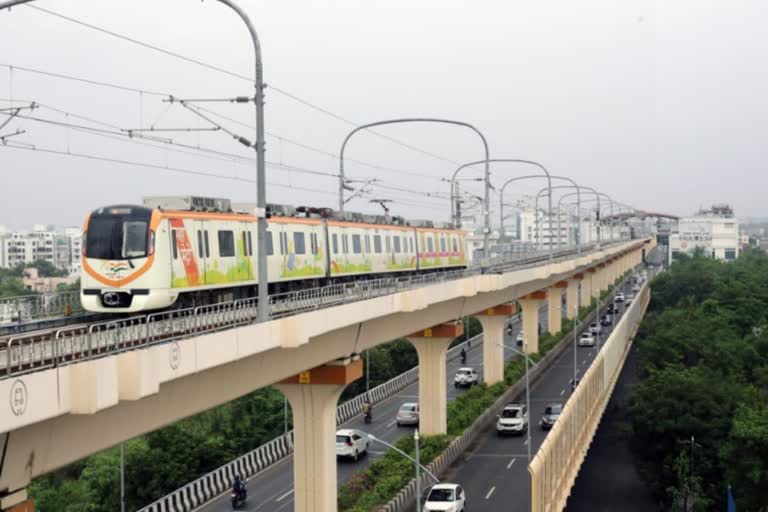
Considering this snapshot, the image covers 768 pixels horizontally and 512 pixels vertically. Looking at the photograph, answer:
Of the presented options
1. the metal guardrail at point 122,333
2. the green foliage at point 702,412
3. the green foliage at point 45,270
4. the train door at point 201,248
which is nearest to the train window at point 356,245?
the metal guardrail at point 122,333

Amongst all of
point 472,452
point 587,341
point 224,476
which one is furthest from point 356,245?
point 587,341

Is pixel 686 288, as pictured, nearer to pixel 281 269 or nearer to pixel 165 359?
pixel 281 269

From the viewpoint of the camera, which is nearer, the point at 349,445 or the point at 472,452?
Answer: the point at 349,445

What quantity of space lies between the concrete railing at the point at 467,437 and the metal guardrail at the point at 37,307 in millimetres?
15925

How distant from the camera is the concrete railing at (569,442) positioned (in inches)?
977

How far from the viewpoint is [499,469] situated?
42.5 m

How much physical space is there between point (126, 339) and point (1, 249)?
6815 inches

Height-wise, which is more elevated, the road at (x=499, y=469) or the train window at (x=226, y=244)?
the train window at (x=226, y=244)

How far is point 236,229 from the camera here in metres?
28.0

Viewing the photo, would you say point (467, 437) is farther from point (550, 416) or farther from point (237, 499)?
point (237, 499)

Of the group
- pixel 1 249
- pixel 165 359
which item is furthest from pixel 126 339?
pixel 1 249

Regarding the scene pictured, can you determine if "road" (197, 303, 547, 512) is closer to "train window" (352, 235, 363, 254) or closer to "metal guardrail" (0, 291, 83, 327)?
"train window" (352, 235, 363, 254)

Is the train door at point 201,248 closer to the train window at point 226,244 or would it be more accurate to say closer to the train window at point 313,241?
the train window at point 226,244

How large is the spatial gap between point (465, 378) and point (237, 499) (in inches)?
1266
